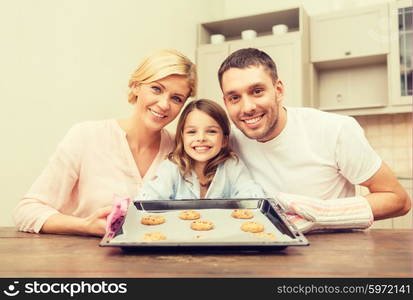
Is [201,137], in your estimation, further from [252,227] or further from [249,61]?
[252,227]

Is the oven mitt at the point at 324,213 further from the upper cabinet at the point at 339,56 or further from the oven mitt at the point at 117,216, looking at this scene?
the upper cabinet at the point at 339,56

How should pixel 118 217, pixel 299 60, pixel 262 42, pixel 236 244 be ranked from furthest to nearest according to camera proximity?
pixel 262 42 < pixel 299 60 < pixel 118 217 < pixel 236 244

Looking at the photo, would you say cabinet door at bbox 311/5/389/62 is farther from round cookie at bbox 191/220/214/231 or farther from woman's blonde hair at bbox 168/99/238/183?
round cookie at bbox 191/220/214/231

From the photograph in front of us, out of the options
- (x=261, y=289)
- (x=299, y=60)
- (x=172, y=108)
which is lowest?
(x=261, y=289)

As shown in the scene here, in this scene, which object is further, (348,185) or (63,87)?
(63,87)

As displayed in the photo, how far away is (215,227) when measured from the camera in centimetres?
98

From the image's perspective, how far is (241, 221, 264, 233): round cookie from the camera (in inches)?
36.3

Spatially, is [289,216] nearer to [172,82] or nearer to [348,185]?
[348,185]

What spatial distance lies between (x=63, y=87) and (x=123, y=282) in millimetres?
1915

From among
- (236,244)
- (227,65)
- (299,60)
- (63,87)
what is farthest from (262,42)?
(236,244)

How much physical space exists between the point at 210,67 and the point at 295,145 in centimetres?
238

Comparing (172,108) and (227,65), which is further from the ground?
(227,65)

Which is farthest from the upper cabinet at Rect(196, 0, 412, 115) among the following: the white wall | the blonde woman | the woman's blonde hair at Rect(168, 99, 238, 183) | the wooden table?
the wooden table

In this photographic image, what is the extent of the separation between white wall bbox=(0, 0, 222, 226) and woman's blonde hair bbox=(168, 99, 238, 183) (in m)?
0.97
